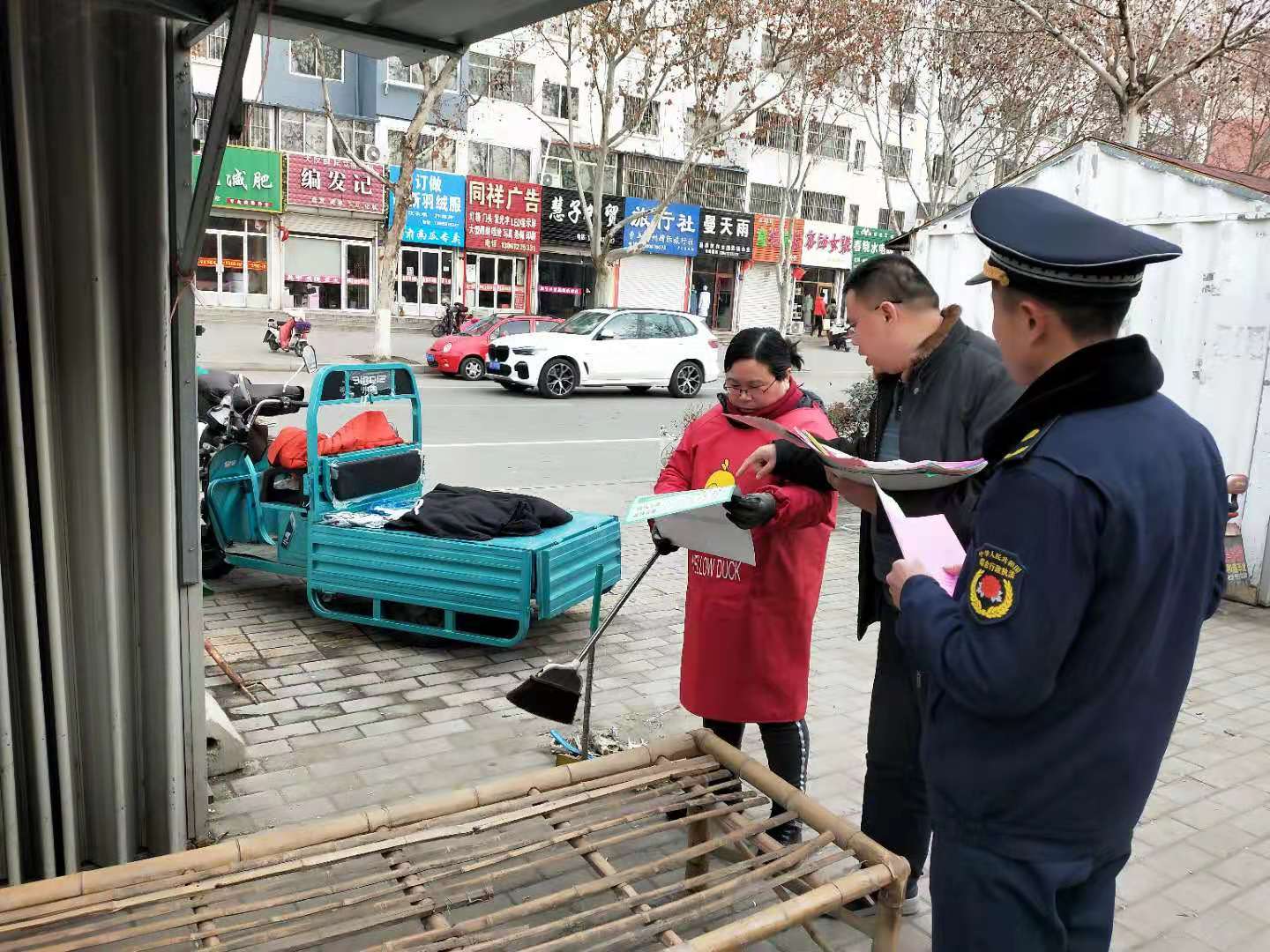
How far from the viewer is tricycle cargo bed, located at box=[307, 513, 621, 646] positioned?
4570 mm

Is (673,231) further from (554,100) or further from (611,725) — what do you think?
(611,725)

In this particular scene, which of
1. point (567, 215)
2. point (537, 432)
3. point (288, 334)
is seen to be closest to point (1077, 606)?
point (537, 432)

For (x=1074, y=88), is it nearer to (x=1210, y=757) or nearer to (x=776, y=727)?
(x=1210, y=757)

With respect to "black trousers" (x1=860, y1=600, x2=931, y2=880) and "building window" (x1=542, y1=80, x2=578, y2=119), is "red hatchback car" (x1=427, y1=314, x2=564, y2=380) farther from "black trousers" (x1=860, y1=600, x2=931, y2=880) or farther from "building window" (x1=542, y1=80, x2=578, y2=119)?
"black trousers" (x1=860, y1=600, x2=931, y2=880)

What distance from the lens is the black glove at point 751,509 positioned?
2.74 meters

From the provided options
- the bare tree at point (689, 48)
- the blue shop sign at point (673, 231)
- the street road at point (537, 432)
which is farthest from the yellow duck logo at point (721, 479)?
the blue shop sign at point (673, 231)

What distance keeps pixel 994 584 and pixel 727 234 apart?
1285 inches

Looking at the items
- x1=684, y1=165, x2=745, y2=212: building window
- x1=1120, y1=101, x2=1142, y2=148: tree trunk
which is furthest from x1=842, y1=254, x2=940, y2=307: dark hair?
x1=684, y1=165, x2=745, y2=212: building window

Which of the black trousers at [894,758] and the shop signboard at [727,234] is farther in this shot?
the shop signboard at [727,234]

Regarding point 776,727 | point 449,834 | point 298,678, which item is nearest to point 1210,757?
point 776,727

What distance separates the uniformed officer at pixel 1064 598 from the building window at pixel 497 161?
2820 centimetres

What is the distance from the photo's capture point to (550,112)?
2908 cm

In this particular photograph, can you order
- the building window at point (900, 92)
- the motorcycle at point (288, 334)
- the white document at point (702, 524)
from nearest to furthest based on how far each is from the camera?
the white document at point (702, 524)
the building window at point (900, 92)
the motorcycle at point (288, 334)

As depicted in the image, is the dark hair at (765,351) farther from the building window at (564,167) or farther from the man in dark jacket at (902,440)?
the building window at (564,167)
